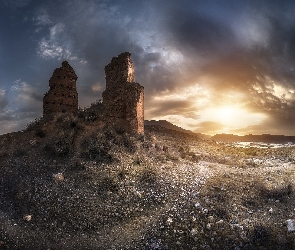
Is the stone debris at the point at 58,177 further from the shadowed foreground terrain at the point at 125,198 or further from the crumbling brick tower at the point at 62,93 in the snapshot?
the crumbling brick tower at the point at 62,93

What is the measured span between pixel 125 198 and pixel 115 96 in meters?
9.67

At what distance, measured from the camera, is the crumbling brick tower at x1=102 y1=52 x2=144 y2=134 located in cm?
1778

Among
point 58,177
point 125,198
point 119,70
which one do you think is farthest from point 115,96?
point 125,198

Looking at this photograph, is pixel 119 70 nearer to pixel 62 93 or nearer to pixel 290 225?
pixel 62 93

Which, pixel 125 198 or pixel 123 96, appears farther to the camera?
pixel 123 96

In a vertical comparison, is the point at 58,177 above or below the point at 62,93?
below

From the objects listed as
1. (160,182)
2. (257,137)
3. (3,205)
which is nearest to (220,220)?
(160,182)

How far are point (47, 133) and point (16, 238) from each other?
792 cm

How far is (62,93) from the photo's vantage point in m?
21.4

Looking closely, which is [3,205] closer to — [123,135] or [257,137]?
[123,135]

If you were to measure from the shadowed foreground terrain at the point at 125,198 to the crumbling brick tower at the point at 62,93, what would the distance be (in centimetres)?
532

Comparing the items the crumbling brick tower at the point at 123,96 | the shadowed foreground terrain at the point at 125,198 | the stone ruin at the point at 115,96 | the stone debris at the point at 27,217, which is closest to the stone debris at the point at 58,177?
the shadowed foreground terrain at the point at 125,198

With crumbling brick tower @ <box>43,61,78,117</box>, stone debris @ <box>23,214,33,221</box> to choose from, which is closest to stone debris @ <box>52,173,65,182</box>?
stone debris @ <box>23,214,33,221</box>

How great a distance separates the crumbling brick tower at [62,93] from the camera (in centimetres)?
2105
